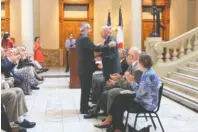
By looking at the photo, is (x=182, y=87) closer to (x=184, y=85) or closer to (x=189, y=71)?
(x=184, y=85)

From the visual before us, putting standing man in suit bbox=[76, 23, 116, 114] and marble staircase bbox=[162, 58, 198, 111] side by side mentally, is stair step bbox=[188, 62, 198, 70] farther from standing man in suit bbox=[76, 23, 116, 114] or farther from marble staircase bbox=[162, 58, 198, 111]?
standing man in suit bbox=[76, 23, 116, 114]

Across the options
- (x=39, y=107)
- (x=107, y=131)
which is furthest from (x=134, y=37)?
(x=107, y=131)

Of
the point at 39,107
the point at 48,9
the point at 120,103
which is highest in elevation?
the point at 48,9

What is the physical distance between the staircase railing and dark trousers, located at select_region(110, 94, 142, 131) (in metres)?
5.97

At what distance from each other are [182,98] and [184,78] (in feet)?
5.07

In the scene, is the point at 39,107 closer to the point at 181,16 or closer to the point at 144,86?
the point at 144,86

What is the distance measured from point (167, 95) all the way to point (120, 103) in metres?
4.23

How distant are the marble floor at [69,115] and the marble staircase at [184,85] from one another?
0.18m

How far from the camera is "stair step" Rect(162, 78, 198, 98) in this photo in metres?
8.28

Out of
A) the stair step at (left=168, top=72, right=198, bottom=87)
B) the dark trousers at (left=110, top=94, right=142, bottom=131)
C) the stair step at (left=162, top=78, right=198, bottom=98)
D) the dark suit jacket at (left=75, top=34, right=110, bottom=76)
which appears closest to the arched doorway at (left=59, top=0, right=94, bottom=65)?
the stair step at (left=168, top=72, right=198, bottom=87)

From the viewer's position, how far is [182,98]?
8242 mm

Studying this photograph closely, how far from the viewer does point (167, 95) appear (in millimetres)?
9250

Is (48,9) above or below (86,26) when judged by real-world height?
above

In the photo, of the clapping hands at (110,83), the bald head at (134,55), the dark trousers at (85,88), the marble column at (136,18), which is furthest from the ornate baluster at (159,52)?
the bald head at (134,55)
